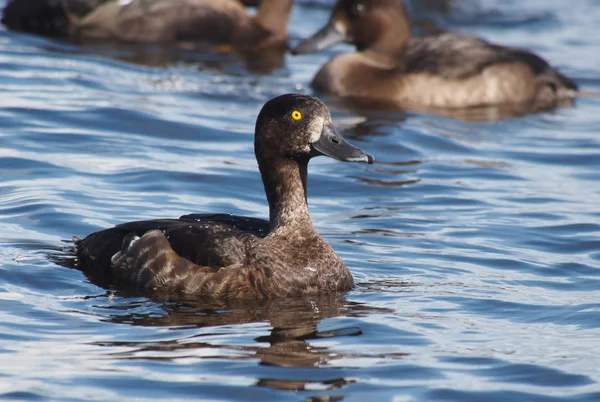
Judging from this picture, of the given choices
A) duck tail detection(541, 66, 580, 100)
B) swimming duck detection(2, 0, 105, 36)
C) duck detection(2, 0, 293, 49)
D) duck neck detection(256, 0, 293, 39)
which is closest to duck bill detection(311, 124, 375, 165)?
duck tail detection(541, 66, 580, 100)

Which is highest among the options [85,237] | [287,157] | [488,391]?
[287,157]

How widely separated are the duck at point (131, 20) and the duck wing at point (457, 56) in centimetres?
287

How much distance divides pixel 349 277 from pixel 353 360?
1.34 m

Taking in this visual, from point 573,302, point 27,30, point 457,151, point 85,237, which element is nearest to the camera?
point 573,302

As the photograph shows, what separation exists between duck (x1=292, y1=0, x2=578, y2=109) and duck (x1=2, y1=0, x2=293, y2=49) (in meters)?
2.12

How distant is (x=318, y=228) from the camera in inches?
347

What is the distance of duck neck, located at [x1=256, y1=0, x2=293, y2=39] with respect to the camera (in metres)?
15.8

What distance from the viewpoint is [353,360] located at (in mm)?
5898

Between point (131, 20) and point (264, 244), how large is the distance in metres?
8.79

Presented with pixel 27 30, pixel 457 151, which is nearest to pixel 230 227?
pixel 457 151

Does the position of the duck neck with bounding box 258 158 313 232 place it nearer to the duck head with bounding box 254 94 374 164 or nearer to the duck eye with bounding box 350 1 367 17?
the duck head with bounding box 254 94 374 164

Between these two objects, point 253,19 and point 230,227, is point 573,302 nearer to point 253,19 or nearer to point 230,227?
point 230,227

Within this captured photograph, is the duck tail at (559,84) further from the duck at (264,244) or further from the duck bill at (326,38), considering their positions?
the duck at (264,244)

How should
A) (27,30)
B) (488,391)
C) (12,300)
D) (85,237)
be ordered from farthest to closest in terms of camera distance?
(27,30) → (85,237) → (12,300) → (488,391)
